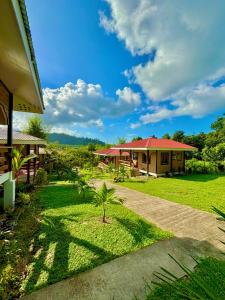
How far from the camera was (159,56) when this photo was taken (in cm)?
1163

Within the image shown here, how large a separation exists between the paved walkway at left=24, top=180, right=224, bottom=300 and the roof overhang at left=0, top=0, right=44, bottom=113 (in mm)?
4248

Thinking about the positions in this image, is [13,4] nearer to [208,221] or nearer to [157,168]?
[208,221]

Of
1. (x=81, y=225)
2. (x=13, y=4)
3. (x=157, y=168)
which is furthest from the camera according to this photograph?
(x=157, y=168)

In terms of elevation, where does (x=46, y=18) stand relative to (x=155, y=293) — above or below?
above

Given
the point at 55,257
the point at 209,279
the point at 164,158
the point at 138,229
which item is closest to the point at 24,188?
the point at 55,257

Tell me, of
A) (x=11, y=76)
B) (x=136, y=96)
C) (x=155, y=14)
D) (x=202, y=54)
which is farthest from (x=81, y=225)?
(x=136, y=96)

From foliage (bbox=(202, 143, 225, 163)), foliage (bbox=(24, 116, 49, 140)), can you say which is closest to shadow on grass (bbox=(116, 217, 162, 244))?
foliage (bbox=(202, 143, 225, 163))

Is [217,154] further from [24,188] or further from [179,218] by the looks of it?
[24,188]

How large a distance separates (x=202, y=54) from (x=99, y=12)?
5597 mm

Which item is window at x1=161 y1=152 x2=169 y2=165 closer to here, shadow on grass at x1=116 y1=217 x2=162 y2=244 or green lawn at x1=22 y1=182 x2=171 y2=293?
green lawn at x1=22 y1=182 x2=171 y2=293

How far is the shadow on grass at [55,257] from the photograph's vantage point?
10.3 ft

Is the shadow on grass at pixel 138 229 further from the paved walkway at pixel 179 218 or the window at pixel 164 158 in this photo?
the window at pixel 164 158

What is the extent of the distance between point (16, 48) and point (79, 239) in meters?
4.53

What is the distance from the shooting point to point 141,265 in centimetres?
346
